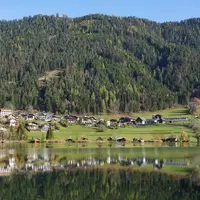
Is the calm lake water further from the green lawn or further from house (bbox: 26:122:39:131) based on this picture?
house (bbox: 26:122:39:131)

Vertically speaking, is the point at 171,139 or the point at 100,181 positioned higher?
the point at 171,139

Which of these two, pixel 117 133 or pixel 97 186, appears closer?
pixel 97 186

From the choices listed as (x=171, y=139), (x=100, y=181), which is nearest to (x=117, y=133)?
(x=171, y=139)

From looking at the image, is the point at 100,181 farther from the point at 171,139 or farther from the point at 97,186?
the point at 171,139

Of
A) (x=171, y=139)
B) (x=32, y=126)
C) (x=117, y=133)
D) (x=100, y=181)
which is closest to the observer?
(x=100, y=181)

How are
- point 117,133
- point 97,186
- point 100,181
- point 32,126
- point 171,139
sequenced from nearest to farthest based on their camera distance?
point 97,186 → point 100,181 → point 171,139 → point 117,133 → point 32,126

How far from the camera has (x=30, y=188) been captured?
135 ft

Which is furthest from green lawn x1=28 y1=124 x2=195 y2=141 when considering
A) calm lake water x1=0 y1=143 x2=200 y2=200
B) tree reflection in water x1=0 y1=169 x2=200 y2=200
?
tree reflection in water x1=0 y1=169 x2=200 y2=200

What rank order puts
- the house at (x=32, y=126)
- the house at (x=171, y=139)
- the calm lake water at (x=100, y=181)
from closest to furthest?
the calm lake water at (x=100, y=181) → the house at (x=171, y=139) → the house at (x=32, y=126)

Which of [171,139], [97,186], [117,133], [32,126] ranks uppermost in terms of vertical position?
[32,126]

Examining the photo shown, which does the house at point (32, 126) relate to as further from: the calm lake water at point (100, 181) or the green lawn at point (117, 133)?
the calm lake water at point (100, 181)

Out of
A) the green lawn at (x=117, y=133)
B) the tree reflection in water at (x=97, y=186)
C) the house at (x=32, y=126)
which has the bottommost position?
the tree reflection in water at (x=97, y=186)

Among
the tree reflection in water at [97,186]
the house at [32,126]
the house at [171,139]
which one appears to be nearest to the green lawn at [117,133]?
the house at [171,139]

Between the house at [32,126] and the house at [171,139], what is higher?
the house at [32,126]
